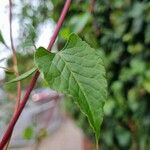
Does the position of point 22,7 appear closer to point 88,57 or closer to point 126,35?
point 126,35

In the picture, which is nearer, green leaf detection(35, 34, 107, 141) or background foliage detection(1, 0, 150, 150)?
green leaf detection(35, 34, 107, 141)

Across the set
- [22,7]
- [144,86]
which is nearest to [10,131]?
[22,7]

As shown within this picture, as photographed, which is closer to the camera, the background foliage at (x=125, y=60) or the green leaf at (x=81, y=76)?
the green leaf at (x=81, y=76)

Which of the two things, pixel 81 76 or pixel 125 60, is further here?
pixel 125 60

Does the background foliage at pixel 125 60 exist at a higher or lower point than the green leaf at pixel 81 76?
higher

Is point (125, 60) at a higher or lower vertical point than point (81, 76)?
higher

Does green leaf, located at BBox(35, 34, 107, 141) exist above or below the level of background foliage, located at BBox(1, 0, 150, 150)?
below
